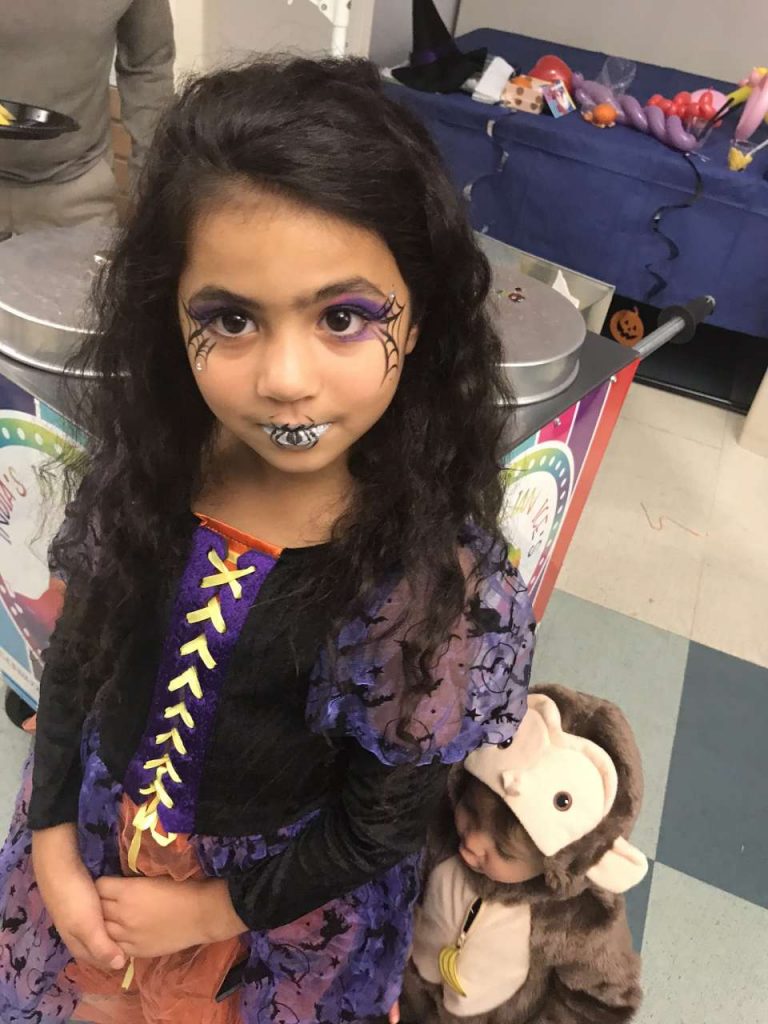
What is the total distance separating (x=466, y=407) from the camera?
0.57m

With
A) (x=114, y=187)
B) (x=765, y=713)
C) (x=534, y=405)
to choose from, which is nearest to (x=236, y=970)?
(x=534, y=405)

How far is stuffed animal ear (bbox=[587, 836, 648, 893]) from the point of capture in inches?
29.6

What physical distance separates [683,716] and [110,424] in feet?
3.69

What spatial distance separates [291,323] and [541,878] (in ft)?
1.86

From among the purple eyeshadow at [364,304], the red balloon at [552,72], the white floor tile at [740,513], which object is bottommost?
the white floor tile at [740,513]

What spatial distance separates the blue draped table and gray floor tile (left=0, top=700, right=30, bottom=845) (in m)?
1.54

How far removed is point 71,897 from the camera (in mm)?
691

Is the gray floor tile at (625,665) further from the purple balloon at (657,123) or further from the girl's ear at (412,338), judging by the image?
the purple balloon at (657,123)

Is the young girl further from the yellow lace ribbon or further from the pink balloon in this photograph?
the pink balloon

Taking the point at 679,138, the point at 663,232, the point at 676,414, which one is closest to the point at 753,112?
the point at 679,138

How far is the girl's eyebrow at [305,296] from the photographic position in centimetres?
46

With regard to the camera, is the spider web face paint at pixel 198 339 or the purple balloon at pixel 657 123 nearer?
the spider web face paint at pixel 198 339

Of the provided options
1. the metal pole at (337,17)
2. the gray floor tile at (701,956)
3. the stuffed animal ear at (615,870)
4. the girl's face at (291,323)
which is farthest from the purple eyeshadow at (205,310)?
the gray floor tile at (701,956)

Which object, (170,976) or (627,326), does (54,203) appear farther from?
(627,326)
